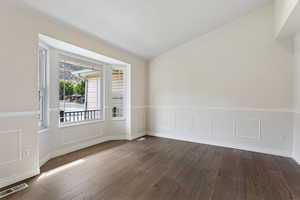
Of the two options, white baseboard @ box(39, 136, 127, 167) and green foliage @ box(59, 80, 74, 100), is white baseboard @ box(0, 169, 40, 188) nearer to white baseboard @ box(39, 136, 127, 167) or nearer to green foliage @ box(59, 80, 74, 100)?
white baseboard @ box(39, 136, 127, 167)

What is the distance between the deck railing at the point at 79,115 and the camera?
3.40 m

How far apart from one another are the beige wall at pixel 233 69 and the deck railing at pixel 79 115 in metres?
2.17

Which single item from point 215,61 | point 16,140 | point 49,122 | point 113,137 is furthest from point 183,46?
point 16,140

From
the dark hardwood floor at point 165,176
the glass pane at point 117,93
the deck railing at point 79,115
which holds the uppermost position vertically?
the glass pane at point 117,93

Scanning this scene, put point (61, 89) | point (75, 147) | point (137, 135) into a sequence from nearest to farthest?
1. point (61, 89)
2. point (75, 147)
3. point (137, 135)

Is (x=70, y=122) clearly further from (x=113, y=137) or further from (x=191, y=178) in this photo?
(x=191, y=178)

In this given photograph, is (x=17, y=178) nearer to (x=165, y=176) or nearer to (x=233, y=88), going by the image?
(x=165, y=176)

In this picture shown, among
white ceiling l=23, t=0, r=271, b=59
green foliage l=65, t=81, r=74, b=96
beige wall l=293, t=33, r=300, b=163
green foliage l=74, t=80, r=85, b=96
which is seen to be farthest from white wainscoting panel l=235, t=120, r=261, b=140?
green foliage l=65, t=81, r=74, b=96

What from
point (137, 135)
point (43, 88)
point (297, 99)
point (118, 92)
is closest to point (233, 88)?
point (297, 99)

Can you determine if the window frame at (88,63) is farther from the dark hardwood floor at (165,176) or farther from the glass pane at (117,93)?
the dark hardwood floor at (165,176)

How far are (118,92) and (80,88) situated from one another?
3.64 feet

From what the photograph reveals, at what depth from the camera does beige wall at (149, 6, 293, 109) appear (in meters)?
3.30

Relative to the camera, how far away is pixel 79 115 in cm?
379

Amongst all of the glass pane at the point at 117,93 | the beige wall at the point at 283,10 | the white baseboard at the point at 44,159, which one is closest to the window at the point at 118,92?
the glass pane at the point at 117,93
